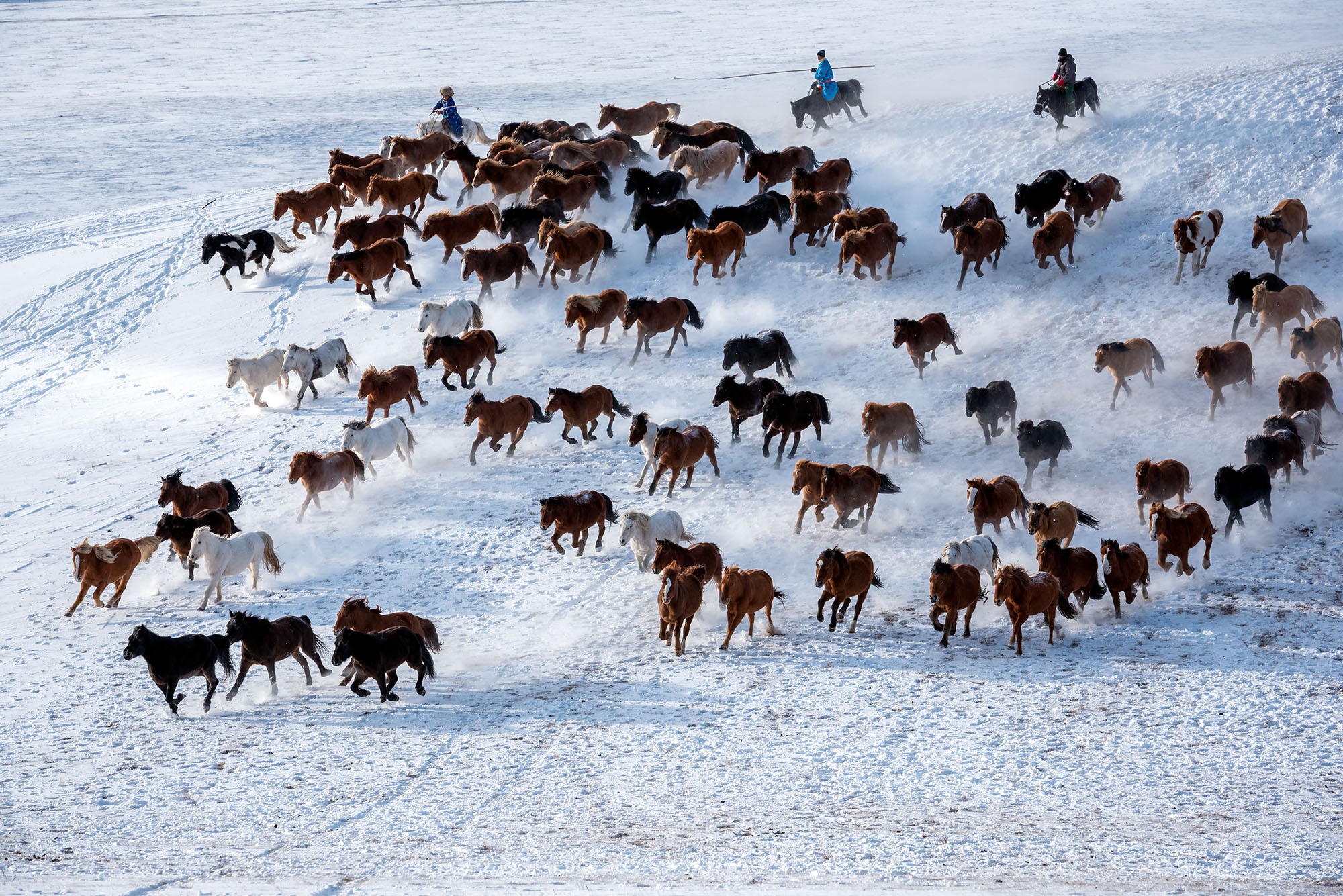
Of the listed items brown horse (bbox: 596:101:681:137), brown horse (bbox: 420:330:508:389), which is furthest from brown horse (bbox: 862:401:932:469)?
brown horse (bbox: 596:101:681:137)

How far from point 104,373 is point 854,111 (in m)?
16.5

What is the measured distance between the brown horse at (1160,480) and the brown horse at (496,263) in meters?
10.8

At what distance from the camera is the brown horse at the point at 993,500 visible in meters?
14.0

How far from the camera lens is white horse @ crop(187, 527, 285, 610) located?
13.7 meters

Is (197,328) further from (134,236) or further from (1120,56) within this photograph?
(1120,56)

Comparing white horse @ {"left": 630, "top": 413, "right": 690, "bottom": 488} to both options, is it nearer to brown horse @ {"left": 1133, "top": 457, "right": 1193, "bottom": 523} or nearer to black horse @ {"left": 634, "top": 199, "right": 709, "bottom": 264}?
brown horse @ {"left": 1133, "top": 457, "right": 1193, "bottom": 523}

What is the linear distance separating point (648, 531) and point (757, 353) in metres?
4.69

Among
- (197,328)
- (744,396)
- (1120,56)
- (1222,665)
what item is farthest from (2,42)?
(1222,665)

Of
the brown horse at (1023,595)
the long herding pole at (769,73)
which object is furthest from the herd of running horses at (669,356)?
the long herding pole at (769,73)

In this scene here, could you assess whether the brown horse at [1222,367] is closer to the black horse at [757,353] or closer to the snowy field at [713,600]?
the snowy field at [713,600]

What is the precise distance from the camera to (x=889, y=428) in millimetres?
15875

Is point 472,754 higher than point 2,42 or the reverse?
the reverse

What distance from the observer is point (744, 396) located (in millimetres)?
16828

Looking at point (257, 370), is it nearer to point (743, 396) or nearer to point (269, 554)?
point (269, 554)
